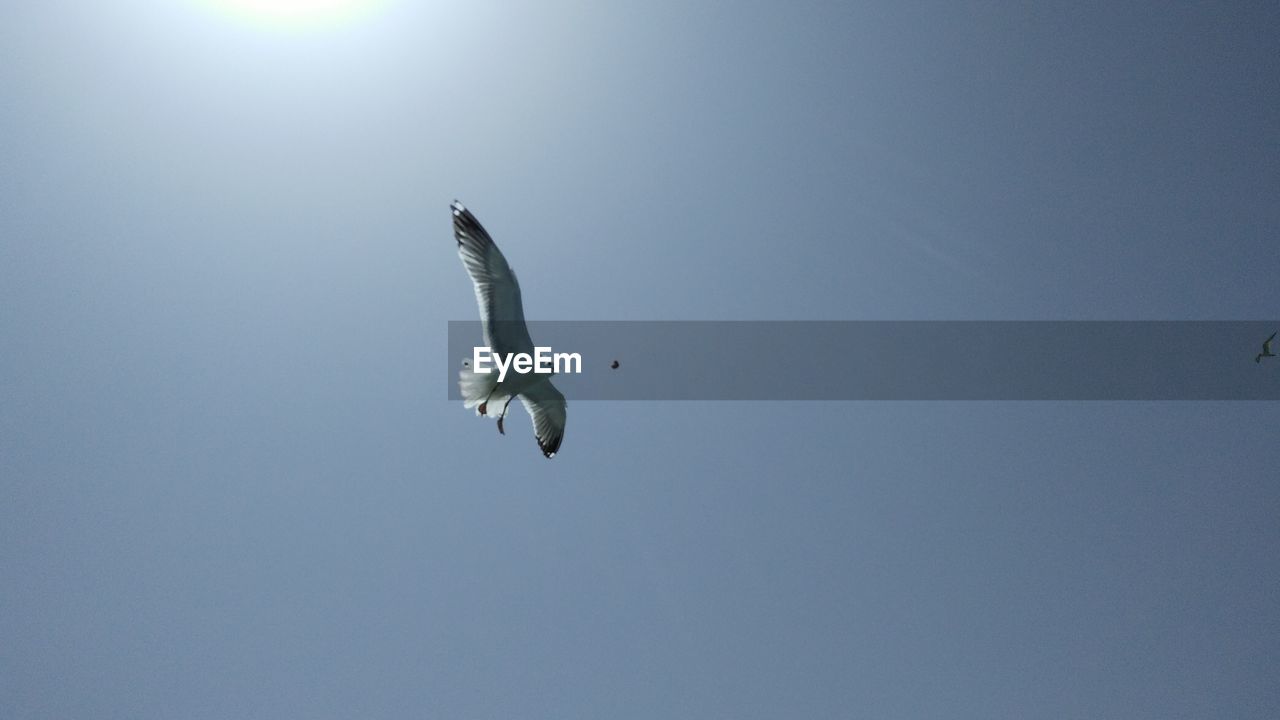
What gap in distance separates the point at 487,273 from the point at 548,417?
13.9ft

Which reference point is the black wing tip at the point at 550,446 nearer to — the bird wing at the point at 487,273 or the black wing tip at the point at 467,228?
the bird wing at the point at 487,273

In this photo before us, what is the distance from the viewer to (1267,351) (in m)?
22.8

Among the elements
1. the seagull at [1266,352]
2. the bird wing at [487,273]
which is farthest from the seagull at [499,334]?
the seagull at [1266,352]

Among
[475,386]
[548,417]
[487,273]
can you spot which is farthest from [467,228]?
[548,417]

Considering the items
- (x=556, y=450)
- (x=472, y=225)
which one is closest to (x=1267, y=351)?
(x=556, y=450)

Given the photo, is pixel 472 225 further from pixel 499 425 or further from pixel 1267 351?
pixel 1267 351

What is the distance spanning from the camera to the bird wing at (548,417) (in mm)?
22672

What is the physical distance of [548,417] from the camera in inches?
904

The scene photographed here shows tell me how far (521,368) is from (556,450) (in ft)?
8.14

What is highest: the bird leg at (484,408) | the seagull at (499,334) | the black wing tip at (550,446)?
the seagull at (499,334)

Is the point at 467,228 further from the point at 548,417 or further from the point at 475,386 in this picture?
the point at 548,417

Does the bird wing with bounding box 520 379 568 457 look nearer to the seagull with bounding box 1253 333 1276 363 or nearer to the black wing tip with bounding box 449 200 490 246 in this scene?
the black wing tip with bounding box 449 200 490 246

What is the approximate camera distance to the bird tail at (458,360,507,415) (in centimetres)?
2105

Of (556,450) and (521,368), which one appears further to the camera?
(556,450)
